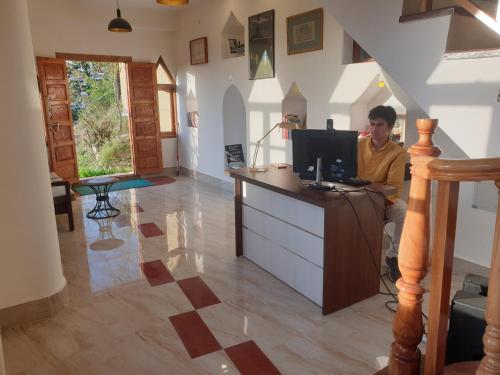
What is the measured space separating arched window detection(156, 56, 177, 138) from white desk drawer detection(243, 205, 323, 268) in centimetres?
510

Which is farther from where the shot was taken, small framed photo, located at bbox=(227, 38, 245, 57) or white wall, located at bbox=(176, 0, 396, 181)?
small framed photo, located at bbox=(227, 38, 245, 57)

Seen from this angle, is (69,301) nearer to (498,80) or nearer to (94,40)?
(498,80)

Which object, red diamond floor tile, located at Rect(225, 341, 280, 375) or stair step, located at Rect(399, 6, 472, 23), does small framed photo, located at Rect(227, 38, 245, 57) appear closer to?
stair step, located at Rect(399, 6, 472, 23)

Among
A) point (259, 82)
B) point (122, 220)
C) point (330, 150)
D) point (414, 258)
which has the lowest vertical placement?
point (122, 220)

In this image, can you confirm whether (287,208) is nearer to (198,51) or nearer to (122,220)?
(122,220)

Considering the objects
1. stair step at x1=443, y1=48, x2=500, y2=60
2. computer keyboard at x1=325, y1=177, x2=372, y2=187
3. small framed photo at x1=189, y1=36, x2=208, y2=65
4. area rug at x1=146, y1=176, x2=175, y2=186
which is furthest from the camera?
area rug at x1=146, y1=176, x2=175, y2=186

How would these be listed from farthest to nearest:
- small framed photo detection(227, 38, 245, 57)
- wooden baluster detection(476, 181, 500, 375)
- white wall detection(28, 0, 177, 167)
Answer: white wall detection(28, 0, 177, 167) → small framed photo detection(227, 38, 245, 57) → wooden baluster detection(476, 181, 500, 375)

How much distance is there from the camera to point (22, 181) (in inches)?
100

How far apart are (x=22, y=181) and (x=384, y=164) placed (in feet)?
8.78

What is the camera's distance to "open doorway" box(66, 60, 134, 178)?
8680 mm

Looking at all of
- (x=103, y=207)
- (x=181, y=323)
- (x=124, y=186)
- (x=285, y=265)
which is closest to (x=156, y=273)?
(x=181, y=323)

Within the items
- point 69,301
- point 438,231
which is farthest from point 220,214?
point 438,231

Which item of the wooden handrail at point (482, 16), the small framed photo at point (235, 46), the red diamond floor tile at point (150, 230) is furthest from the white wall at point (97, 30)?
the wooden handrail at point (482, 16)

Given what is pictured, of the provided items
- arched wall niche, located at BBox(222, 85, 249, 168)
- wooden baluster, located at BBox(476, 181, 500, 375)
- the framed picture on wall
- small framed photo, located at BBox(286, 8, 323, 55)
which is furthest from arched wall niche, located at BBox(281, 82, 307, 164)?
wooden baluster, located at BBox(476, 181, 500, 375)
